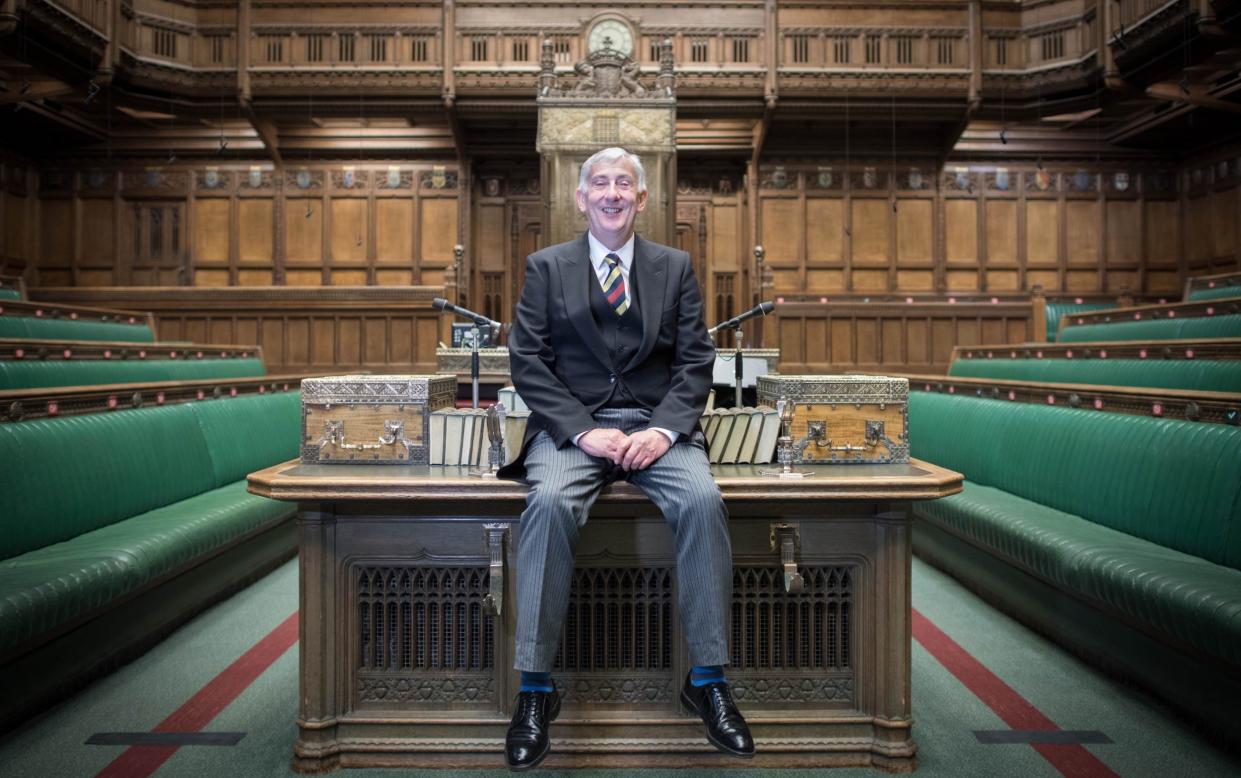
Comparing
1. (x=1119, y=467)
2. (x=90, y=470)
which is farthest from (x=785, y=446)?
(x=90, y=470)

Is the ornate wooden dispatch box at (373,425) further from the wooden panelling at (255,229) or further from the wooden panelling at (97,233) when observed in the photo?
the wooden panelling at (97,233)

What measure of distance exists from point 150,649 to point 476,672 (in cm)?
176

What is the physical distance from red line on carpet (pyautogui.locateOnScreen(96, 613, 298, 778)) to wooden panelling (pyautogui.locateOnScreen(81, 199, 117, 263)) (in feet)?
34.4

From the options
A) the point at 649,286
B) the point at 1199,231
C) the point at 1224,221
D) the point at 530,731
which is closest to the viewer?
the point at 530,731

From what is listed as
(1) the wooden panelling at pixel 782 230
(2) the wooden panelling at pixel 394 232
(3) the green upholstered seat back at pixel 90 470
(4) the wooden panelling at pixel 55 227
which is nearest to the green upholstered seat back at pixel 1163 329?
(1) the wooden panelling at pixel 782 230

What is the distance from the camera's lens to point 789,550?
213cm

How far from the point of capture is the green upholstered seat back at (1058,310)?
10109mm

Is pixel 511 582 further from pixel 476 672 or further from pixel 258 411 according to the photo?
pixel 258 411

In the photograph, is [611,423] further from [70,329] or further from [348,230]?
[348,230]

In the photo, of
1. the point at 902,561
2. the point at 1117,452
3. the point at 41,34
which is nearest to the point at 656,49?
the point at 41,34

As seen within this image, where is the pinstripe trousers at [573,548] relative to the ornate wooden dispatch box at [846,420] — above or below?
below

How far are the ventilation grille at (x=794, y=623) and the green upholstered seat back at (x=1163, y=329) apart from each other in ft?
14.1

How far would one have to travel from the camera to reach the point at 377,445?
238 cm

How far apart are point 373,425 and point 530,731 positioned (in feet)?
3.42
